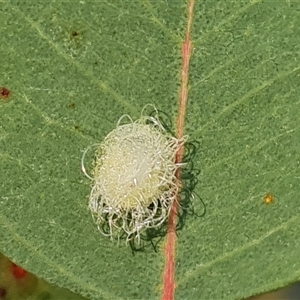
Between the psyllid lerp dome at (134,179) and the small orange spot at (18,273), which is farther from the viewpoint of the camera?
the small orange spot at (18,273)

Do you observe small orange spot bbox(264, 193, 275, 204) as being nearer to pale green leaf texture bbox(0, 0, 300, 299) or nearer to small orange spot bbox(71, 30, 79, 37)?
pale green leaf texture bbox(0, 0, 300, 299)

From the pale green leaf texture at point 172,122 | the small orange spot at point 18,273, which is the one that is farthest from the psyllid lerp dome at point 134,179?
the small orange spot at point 18,273

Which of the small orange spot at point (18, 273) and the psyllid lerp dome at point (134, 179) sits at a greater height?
the psyllid lerp dome at point (134, 179)

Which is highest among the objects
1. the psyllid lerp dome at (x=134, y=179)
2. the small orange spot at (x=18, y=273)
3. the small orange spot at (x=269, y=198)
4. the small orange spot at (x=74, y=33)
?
the small orange spot at (x=74, y=33)

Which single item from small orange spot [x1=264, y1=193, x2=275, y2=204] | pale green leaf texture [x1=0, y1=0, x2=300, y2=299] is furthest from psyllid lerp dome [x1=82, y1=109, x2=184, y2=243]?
small orange spot [x1=264, y1=193, x2=275, y2=204]

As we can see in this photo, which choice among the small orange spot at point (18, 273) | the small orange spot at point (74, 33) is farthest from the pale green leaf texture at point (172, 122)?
the small orange spot at point (18, 273)

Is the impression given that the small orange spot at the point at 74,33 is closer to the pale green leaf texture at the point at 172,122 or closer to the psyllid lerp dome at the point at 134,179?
the pale green leaf texture at the point at 172,122
